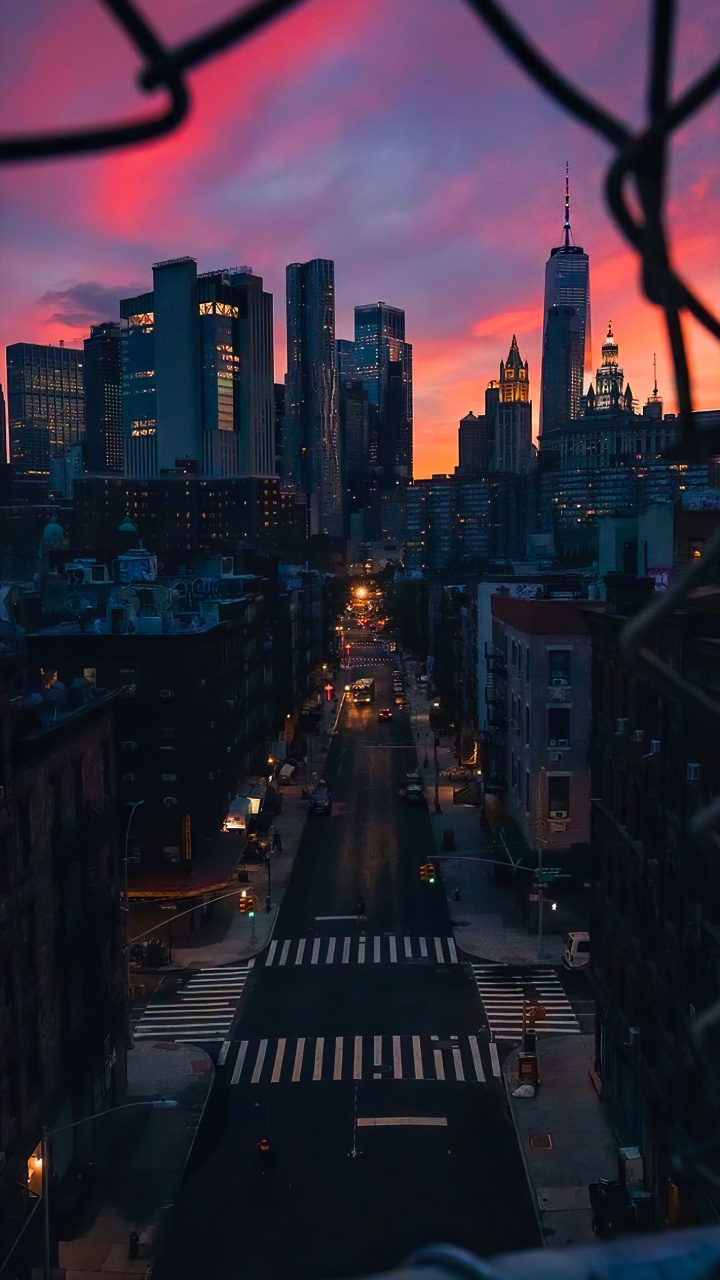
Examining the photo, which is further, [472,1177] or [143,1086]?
[143,1086]

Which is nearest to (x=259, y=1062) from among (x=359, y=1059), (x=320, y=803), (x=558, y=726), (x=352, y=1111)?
(x=359, y=1059)

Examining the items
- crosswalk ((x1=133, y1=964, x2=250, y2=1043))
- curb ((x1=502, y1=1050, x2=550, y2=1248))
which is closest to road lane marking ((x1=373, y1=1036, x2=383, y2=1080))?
curb ((x1=502, y1=1050, x2=550, y2=1248))

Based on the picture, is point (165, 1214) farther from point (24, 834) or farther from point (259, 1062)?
point (24, 834)

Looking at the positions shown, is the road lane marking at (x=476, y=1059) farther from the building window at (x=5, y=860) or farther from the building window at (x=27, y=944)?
the building window at (x=5, y=860)

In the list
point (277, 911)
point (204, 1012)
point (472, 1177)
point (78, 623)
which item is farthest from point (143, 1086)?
point (78, 623)

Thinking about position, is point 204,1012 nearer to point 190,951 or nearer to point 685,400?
point 190,951

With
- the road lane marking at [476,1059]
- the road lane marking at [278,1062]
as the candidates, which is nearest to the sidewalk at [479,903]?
the road lane marking at [476,1059]
